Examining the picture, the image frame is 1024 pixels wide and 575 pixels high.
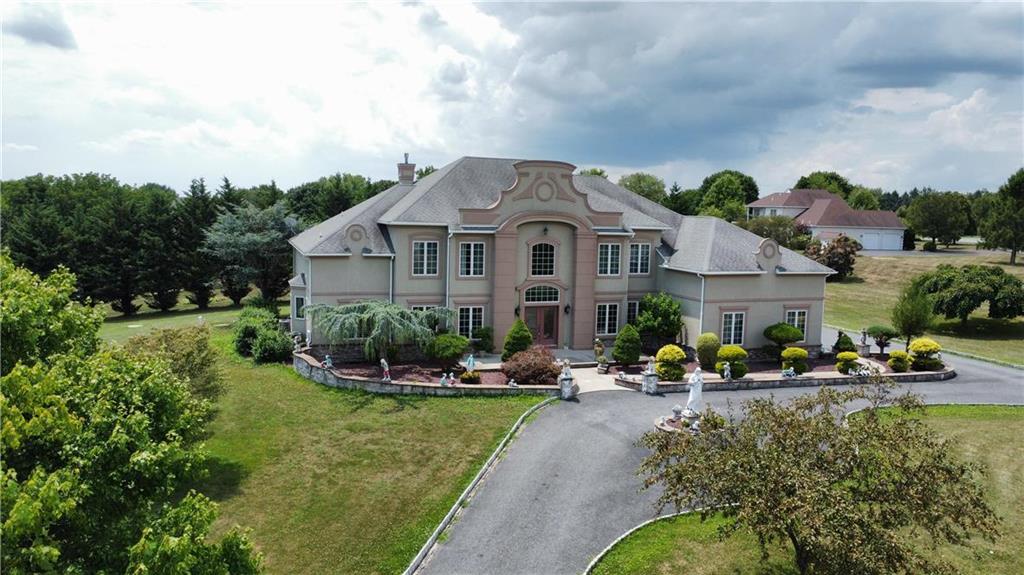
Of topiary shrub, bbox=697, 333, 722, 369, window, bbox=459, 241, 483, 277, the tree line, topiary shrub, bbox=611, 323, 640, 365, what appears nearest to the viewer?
topiary shrub, bbox=611, 323, 640, 365

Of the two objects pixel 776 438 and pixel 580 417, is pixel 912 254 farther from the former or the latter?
pixel 776 438

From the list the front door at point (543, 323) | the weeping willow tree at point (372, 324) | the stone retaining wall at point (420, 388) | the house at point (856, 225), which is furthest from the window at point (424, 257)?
the house at point (856, 225)

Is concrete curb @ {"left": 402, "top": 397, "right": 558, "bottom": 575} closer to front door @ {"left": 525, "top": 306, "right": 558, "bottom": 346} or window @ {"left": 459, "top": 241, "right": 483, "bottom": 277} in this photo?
front door @ {"left": 525, "top": 306, "right": 558, "bottom": 346}

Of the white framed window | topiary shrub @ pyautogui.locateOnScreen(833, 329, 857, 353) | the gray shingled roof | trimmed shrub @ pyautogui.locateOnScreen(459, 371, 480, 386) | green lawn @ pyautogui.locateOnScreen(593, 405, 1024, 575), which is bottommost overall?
green lawn @ pyautogui.locateOnScreen(593, 405, 1024, 575)

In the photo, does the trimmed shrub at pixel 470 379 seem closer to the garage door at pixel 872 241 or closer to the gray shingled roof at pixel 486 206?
the gray shingled roof at pixel 486 206

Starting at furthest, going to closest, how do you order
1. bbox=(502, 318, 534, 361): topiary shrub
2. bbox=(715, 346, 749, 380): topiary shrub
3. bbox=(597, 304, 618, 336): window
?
bbox=(597, 304, 618, 336): window < bbox=(502, 318, 534, 361): topiary shrub < bbox=(715, 346, 749, 380): topiary shrub

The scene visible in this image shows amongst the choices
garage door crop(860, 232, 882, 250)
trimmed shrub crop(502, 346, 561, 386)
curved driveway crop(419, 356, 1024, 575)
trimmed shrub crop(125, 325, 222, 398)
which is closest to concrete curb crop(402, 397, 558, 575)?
curved driveway crop(419, 356, 1024, 575)
